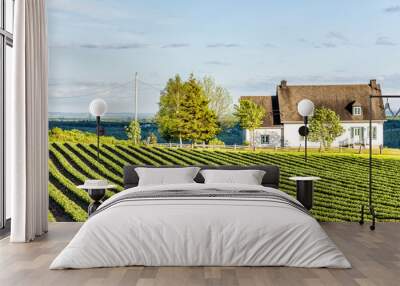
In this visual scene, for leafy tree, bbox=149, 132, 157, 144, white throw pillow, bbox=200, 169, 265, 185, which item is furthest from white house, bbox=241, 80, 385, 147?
leafy tree, bbox=149, 132, 157, 144

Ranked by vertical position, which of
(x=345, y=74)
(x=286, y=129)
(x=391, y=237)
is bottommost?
(x=391, y=237)

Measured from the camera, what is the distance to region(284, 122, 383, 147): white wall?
336 inches

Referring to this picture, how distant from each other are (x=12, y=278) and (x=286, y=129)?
5002 mm

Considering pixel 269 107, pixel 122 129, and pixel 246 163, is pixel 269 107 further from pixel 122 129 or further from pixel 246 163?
pixel 122 129

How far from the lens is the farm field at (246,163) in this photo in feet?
27.4

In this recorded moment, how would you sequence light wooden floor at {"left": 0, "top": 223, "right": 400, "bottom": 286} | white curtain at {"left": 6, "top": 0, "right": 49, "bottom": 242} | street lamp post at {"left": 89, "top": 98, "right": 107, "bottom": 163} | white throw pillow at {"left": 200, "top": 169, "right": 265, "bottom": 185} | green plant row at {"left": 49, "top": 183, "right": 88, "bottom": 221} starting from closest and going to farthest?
light wooden floor at {"left": 0, "top": 223, "right": 400, "bottom": 286} → white curtain at {"left": 6, "top": 0, "right": 49, "bottom": 242} → white throw pillow at {"left": 200, "top": 169, "right": 265, "bottom": 185} → street lamp post at {"left": 89, "top": 98, "right": 107, "bottom": 163} → green plant row at {"left": 49, "top": 183, "right": 88, "bottom": 221}

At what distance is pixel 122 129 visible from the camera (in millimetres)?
8648

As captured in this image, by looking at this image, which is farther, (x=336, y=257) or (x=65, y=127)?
(x=65, y=127)

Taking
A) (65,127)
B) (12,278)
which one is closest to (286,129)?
(65,127)

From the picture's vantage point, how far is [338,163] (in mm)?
8555

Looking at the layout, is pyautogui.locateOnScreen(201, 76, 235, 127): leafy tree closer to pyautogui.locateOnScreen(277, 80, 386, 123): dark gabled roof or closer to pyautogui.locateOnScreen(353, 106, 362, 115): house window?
pyautogui.locateOnScreen(277, 80, 386, 123): dark gabled roof

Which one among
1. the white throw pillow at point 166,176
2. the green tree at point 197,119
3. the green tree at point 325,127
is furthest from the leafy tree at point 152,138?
the green tree at point 325,127

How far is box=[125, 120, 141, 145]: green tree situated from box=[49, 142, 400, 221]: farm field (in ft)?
0.48

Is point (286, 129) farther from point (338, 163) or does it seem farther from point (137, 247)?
point (137, 247)
